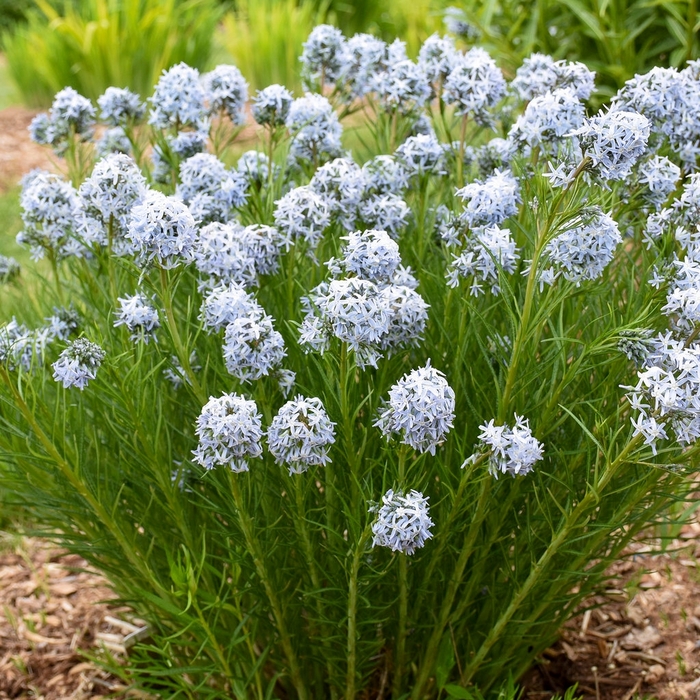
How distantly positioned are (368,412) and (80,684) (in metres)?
1.67

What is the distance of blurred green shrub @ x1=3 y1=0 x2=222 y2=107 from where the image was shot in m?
10.1

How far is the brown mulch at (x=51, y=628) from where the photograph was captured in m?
3.24

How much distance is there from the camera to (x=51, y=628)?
360cm

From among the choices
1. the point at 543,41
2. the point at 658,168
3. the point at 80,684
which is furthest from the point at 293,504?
the point at 543,41

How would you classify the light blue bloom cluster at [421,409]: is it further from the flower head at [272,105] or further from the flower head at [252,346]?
the flower head at [272,105]

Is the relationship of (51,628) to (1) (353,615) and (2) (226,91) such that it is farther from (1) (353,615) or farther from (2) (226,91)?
(2) (226,91)

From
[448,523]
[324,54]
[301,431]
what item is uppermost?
[324,54]

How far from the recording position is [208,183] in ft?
8.52

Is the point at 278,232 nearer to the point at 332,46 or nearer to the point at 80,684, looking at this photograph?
the point at 332,46

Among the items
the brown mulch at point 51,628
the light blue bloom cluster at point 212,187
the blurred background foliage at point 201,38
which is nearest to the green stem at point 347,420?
the light blue bloom cluster at point 212,187

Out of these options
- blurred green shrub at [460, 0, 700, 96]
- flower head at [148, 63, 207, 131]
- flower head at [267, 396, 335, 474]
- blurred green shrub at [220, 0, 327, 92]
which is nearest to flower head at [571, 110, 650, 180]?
flower head at [267, 396, 335, 474]

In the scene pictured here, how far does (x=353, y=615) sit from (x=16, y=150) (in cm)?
936

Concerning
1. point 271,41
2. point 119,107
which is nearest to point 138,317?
point 119,107

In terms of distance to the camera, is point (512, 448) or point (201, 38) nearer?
point (512, 448)
